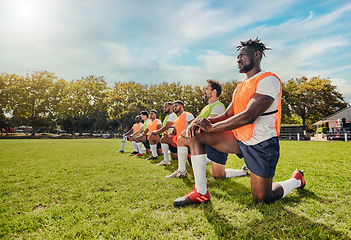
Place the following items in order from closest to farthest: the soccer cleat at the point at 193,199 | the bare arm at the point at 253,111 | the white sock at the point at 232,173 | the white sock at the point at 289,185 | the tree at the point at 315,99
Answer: the bare arm at the point at 253,111 < the soccer cleat at the point at 193,199 < the white sock at the point at 289,185 < the white sock at the point at 232,173 < the tree at the point at 315,99

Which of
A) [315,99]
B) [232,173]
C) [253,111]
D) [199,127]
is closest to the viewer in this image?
[253,111]

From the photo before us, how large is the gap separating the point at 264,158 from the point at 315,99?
4239 cm

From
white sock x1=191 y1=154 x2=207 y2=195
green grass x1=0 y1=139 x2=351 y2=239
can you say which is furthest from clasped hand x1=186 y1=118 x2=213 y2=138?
green grass x1=0 y1=139 x2=351 y2=239

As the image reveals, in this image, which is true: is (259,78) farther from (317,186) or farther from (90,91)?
(90,91)

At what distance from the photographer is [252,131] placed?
8.68 feet

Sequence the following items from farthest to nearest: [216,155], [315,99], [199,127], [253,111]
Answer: [315,99] < [216,155] < [199,127] < [253,111]

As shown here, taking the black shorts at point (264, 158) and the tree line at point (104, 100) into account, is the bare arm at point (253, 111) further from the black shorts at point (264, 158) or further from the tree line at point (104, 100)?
the tree line at point (104, 100)

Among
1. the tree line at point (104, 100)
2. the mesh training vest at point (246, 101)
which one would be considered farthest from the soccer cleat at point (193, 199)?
the tree line at point (104, 100)

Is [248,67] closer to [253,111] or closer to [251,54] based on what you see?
[251,54]

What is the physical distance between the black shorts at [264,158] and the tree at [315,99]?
39.4 meters

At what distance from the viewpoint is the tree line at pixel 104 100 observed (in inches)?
1439

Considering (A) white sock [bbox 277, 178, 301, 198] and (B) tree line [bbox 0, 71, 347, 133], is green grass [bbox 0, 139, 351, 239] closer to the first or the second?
(A) white sock [bbox 277, 178, 301, 198]

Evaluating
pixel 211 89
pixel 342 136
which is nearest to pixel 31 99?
pixel 211 89

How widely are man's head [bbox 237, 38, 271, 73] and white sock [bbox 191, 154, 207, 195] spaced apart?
1471mm
